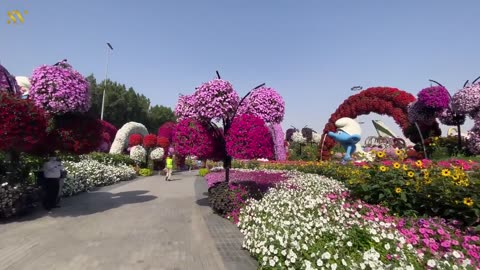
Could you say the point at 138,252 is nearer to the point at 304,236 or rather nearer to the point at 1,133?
the point at 304,236

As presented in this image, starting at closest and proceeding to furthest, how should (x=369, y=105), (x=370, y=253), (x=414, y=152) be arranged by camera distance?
(x=370, y=253)
(x=414, y=152)
(x=369, y=105)

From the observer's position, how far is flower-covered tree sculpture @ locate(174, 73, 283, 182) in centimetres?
824

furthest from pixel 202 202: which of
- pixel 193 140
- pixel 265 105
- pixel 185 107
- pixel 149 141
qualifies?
pixel 149 141

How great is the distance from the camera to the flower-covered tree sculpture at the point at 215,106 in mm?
8242

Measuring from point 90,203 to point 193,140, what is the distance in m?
4.32

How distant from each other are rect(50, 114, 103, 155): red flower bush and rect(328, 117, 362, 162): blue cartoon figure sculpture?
13087mm

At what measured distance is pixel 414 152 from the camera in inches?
648

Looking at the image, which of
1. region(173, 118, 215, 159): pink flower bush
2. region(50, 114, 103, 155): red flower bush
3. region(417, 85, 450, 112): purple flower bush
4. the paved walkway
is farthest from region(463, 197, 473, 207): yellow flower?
region(417, 85, 450, 112): purple flower bush

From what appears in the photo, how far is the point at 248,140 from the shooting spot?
796 centimetres

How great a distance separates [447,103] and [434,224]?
1104 cm

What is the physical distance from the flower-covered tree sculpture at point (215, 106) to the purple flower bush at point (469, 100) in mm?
9678

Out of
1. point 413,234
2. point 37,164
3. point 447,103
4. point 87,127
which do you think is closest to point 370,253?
point 413,234

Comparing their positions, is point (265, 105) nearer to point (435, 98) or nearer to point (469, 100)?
point (469, 100)

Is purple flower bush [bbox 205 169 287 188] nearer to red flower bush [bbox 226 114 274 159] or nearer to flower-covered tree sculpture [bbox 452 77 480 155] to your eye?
red flower bush [bbox 226 114 274 159]
